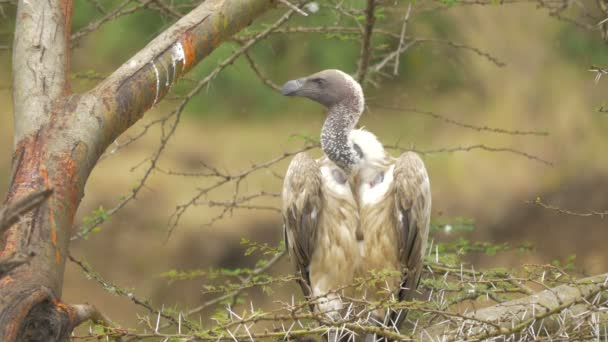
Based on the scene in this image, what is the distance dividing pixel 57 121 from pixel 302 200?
1538mm

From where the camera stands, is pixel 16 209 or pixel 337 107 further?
pixel 337 107

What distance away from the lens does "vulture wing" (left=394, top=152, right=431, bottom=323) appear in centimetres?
427

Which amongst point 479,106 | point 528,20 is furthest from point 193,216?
point 528,20

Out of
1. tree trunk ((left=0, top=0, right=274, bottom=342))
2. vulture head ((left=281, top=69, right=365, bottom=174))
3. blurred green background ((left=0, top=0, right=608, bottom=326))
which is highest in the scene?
tree trunk ((left=0, top=0, right=274, bottom=342))

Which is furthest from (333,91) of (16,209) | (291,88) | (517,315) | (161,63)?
(16,209)

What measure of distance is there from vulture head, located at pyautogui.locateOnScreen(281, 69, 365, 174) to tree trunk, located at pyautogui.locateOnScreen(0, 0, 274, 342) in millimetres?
978

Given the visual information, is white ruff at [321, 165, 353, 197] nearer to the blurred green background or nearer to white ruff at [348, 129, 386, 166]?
white ruff at [348, 129, 386, 166]

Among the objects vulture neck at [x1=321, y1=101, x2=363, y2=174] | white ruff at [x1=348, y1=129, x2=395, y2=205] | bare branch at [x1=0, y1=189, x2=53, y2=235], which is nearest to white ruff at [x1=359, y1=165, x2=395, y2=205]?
white ruff at [x1=348, y1=129, x2=395, y2=205]

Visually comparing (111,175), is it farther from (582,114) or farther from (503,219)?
(582,114)

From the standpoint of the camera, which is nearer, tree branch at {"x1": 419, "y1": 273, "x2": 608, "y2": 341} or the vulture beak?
tree branch at {"x1": 419, "y1": 273, "x2": 608, "y2": 341}

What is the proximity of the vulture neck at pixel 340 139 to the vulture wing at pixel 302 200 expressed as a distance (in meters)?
0.10

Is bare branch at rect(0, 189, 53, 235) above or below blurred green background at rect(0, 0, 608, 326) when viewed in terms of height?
above

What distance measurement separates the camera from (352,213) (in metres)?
4.39

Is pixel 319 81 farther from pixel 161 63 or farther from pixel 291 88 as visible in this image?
pixel 161 63
